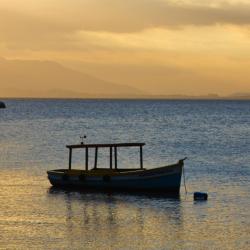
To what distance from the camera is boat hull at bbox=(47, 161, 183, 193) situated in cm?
4616

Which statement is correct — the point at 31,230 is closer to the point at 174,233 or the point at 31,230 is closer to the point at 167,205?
the point at 174,233

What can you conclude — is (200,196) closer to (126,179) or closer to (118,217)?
(126,179)

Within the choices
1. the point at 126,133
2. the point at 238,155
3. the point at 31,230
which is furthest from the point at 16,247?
the point at 126,133

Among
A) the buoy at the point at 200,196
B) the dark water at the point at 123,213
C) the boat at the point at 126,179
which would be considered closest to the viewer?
the dark water at the point at 123,213

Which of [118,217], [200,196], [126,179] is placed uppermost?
[126,179]

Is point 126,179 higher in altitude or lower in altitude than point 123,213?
higher

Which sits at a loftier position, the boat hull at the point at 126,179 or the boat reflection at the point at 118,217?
the boat hull at the point at 126,179

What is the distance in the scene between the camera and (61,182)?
48.8 metres

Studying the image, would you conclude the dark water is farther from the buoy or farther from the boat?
the boat

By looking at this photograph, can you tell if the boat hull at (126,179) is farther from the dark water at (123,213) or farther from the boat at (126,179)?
the dark water at (123,213)

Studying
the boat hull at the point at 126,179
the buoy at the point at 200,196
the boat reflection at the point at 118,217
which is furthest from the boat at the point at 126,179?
the buoy at the point at 200,196

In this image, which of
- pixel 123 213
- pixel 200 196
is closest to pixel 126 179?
pixel 200 196

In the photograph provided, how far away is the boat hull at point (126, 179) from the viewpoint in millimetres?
46156

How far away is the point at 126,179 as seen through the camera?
4694cm
